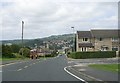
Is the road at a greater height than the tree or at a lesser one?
lesser

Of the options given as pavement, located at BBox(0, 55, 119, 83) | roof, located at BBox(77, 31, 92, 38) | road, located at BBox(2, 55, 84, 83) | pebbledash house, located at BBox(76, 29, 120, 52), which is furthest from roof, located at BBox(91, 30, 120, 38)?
road, located at BBox(2, 55, 84, 83)

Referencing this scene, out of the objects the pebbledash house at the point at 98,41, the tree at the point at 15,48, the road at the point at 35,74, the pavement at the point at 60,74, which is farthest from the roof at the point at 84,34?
the road at the point at 35,74

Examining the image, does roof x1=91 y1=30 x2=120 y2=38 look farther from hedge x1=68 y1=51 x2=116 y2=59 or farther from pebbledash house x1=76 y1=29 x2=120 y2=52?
hedge x1=68 y1=51 x2=116 y2=59

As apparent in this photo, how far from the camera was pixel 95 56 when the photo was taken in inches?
2923

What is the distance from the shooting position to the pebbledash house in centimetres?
9569

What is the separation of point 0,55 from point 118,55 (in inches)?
1369

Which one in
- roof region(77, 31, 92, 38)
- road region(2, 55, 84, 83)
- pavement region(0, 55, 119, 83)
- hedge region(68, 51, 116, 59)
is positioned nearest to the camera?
pavement region(0, 55, 119, 83)

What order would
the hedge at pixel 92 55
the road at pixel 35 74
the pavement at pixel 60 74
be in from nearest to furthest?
the pavement at pixel 60 74, the road at pixel 35 74, the hedge at pixel 92 55

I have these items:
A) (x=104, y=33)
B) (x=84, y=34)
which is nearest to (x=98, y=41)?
(x=104, y=33)

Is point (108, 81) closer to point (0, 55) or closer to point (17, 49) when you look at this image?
point (0, 55)

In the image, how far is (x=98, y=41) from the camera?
318 ft

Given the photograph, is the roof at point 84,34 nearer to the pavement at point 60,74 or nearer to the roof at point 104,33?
the roof at point 104,33

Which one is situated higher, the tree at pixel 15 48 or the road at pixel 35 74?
the tree at pixel 15 48

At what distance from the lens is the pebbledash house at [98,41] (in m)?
95.7
